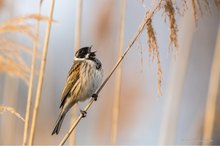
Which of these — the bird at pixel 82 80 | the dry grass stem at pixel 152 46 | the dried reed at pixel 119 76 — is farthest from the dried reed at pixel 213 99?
the dry grass stem at pixel 152 46

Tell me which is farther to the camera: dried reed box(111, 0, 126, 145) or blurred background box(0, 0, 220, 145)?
blurred background box(0, 0, 220, 145)

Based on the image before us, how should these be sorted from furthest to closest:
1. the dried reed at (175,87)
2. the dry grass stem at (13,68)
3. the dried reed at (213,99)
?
the dried reed at (175,87), the dried reed at (213,99), the dry grass stem at (13,68)

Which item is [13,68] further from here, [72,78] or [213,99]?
[213,99]

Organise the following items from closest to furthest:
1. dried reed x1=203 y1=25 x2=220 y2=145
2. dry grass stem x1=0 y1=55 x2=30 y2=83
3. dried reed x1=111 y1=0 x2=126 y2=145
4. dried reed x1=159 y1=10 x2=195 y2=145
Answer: dry grass stem x1=0 y1=55 x2=30 y2=83, dried reed x1=111 y1=0 x2=126 y2=145, dried reed x1=203 y1=25 x2=220 y2=145, dried reed x1=159 y1=10 x2=195 y2=145

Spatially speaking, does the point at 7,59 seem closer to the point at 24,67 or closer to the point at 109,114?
the point at 24,67

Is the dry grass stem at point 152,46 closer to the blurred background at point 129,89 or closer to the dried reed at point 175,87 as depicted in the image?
the blurred background at point 129,89

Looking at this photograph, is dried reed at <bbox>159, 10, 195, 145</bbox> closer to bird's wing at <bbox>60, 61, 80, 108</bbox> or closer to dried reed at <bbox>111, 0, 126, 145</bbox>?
dried reed at <bbox>111, 0, 126, 145</bbox>

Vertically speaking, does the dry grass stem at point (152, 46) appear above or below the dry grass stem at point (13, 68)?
above

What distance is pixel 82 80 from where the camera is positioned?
15.0ft

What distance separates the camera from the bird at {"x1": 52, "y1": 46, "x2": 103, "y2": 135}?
14.5 feet

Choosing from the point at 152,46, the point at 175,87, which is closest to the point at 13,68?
the point at 152,46

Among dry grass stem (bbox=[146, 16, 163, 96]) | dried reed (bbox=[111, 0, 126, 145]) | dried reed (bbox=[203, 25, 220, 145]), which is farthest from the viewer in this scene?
dried reed (bbox=[203, 25, 220, 145])

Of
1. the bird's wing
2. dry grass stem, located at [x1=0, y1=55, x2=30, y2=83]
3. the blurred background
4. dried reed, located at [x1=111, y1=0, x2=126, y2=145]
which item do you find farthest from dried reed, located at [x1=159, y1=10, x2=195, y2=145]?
dry grass stem, located at [x1=0, y1=55, x2=30, y2=83]

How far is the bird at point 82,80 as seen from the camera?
441 centimetres
